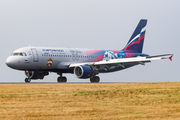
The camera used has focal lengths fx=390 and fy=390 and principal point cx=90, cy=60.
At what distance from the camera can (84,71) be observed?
4431cm

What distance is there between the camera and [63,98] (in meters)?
23.6

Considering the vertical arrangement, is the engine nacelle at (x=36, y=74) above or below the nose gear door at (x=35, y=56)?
below

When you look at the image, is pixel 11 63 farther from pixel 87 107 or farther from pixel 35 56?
pixel 87 107

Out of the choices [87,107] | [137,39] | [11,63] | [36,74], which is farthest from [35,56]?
[87,107]

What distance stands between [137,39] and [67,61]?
13.7 metres

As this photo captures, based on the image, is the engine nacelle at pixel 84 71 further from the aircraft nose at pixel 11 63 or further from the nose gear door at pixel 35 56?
the aircraft nose at pixel 11 63

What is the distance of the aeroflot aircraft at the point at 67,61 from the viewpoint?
4344cm

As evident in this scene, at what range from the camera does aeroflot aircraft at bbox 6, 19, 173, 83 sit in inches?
1710

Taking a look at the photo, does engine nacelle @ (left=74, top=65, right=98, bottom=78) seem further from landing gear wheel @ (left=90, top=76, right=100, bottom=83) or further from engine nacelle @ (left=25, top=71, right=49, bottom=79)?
engine nacelle @ (left=25, top=71, right=49, bottom=79)

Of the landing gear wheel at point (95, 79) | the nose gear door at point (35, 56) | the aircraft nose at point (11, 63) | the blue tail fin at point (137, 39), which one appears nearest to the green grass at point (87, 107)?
the aircraft nose at point (11, 63)

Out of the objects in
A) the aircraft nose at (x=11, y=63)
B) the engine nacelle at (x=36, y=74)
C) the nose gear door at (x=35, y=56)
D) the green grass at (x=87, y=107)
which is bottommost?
the green grass at (x=87, y=107)

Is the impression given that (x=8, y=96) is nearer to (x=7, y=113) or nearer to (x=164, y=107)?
(x=7, y=113)

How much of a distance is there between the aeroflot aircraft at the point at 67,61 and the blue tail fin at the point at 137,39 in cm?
252

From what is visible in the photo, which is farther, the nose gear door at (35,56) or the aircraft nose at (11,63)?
the nose gear door at (35,56)
